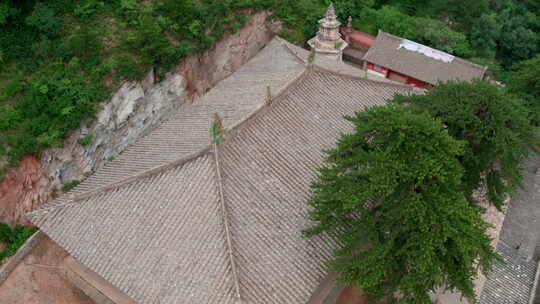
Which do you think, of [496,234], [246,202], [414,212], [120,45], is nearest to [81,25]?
[120,45]

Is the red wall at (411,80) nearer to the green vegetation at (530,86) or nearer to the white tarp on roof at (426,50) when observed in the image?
the white tarp on roof at (426,50)

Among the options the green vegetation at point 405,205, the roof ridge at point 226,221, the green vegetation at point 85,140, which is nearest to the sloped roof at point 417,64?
the green vegetation at point 405,205

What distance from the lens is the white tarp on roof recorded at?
34.1m

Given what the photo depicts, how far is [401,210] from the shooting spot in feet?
39.0

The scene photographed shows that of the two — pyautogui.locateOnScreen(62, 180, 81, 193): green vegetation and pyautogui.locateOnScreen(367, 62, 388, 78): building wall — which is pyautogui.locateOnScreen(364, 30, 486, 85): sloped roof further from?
pyautogui.locateOnScreen(62, 180, 81, 193): green vegetation

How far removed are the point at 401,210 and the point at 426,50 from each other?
2700 centimetres

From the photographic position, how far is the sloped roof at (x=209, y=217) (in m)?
12.6

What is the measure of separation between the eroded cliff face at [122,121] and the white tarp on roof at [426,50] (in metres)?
11.7

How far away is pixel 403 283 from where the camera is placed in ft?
40.9

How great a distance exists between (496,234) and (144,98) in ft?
72.9

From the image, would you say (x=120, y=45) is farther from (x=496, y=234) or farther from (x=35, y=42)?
(x=496, y=234)

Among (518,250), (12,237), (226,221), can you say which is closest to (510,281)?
(518,250)

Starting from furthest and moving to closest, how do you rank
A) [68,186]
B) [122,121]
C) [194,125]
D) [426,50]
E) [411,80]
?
[426,50] → [411,80] → [122,121] → [68,186] → [194,125]

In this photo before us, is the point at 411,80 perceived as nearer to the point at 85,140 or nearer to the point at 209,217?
the point at 85,140
